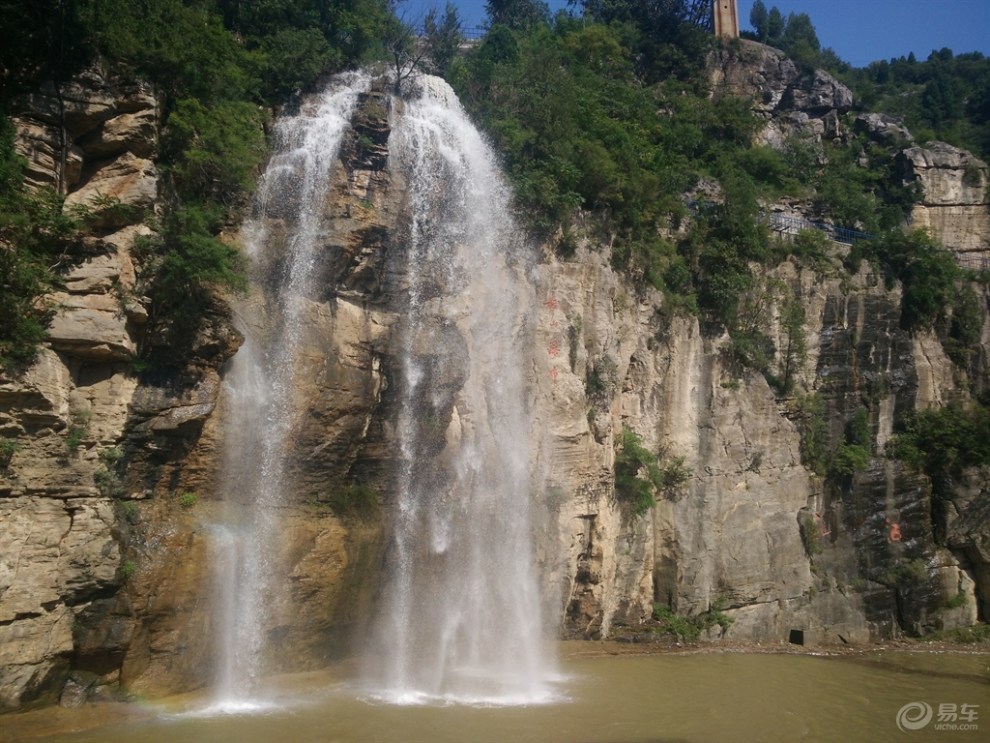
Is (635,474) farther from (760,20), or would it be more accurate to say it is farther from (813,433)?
(760,20)

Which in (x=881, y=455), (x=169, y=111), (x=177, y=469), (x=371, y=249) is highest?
(x=169, y=111)

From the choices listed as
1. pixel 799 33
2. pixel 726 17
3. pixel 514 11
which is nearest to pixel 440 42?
pixel 514 11

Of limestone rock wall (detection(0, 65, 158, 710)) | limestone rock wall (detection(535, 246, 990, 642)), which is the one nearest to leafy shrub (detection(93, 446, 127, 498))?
limestone rock wall (detection(0, 65, 158, 710))

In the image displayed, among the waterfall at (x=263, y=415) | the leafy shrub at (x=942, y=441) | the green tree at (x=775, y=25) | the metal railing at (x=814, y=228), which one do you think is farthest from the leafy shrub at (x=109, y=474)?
the green tree at (x=775, y=25)

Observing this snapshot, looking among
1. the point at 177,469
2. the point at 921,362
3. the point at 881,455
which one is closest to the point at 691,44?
the point at 921,362

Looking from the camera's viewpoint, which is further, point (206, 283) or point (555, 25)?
point (555, 25)

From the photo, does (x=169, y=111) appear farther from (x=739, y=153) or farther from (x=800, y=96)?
(x=800, y=96)

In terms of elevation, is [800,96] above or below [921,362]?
above

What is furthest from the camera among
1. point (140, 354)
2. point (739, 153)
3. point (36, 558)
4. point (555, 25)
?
point (555, 25)

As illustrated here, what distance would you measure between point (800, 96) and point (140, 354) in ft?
102

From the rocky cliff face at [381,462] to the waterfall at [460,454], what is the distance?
462mm

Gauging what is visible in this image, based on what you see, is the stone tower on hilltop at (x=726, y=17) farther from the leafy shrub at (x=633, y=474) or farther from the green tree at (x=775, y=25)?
the leafy shrub at (x=633, y=474)

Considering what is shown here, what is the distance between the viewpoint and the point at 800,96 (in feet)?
113

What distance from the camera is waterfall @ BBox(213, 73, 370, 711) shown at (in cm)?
1291
